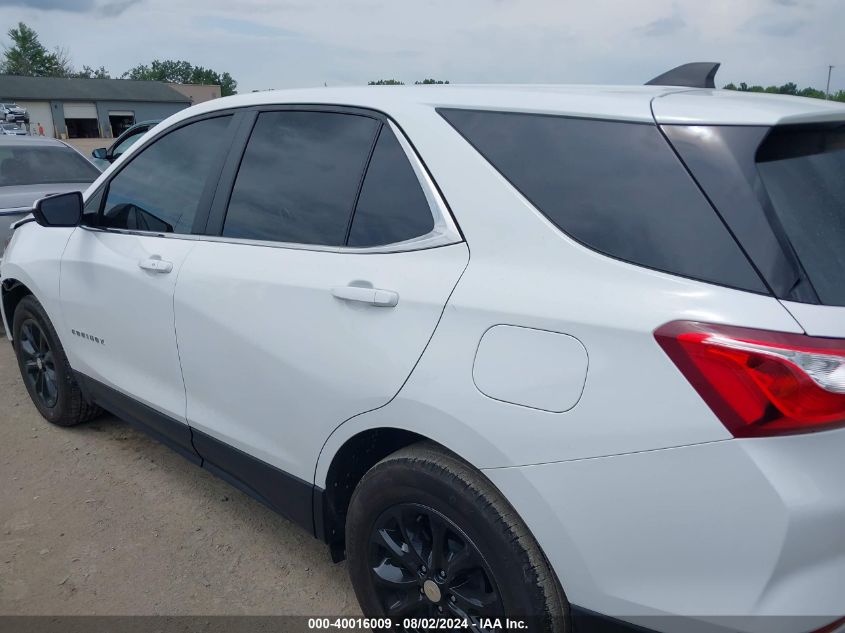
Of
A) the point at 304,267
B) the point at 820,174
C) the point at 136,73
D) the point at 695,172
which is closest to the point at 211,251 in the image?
the point at 304,267

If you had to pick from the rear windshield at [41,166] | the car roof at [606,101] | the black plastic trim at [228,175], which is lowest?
the rear windshield at [41,166]

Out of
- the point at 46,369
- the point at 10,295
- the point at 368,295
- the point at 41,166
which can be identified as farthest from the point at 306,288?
the point at 41,166

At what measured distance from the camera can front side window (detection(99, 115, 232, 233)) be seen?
9.31 feet

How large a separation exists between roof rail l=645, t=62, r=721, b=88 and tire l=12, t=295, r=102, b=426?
3250 mm

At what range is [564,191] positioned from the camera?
1.76m

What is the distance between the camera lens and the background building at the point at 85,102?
190 feet

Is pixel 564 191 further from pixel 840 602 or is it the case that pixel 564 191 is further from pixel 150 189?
pixel 150 189

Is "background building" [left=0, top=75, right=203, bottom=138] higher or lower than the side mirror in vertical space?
lower

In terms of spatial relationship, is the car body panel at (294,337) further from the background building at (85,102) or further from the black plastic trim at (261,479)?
the background building at (85,102)

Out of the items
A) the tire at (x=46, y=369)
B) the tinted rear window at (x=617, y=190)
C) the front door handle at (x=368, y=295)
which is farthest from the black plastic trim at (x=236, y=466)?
the tinted rear window at (x=617, y=190)

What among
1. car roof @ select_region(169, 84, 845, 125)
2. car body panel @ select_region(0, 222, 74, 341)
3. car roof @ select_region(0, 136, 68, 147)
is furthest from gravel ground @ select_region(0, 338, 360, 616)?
car roof @ select_region(0, 136, 68, 147)

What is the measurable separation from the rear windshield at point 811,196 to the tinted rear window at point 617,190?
142 mm

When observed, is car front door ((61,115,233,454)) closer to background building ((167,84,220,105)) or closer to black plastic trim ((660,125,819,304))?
black plastic trim ((660,125,819,304))

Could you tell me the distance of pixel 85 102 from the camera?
5991cm
